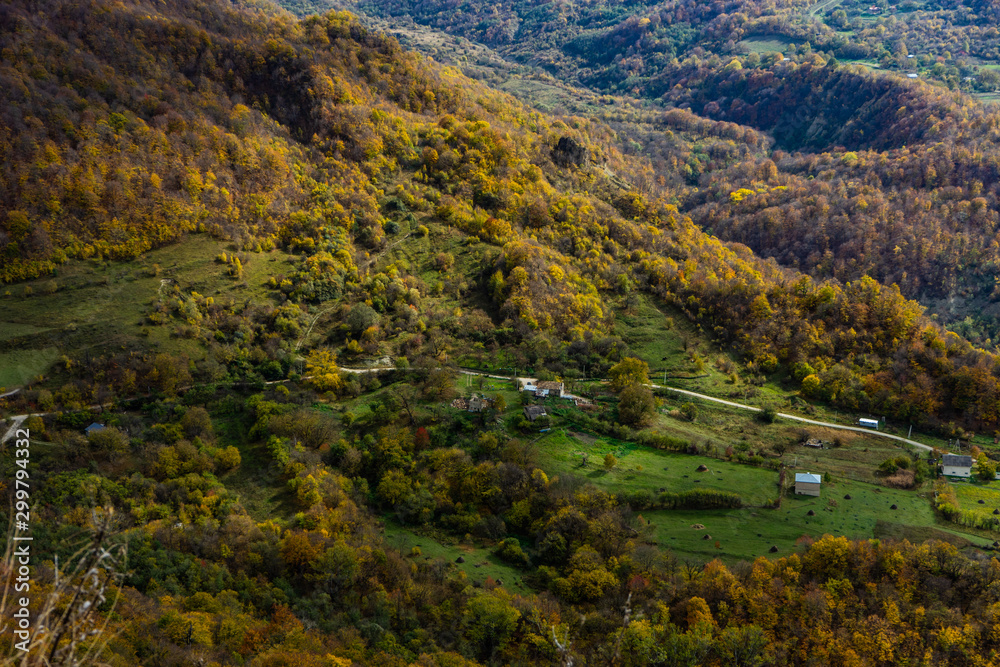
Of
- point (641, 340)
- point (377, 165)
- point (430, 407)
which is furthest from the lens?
point (377, 165)

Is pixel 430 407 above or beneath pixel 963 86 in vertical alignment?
beneath

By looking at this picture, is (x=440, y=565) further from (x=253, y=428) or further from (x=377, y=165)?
(x=377, y=165)

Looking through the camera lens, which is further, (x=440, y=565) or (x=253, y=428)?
(x=253, y=428)

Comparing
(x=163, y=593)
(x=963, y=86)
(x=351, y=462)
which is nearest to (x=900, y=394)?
(x=351, y=462)

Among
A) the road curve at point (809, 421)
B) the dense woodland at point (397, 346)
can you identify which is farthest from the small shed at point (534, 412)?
the road curve at point (809, 421)

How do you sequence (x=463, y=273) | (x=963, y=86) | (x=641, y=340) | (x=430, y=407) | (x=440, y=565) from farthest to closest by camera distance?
(x=963, y=86)
(x=463, y=273)
(x=641, y=340)
(x=430, y=407)
(x=440, y=565)

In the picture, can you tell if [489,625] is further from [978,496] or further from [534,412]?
[978,496]

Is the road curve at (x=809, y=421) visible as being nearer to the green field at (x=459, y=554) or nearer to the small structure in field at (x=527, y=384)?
the small structure in field at (x=527, y=384)
